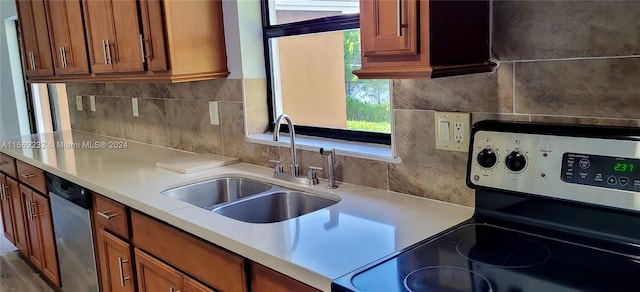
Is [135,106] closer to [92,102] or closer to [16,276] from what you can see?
[92,102]

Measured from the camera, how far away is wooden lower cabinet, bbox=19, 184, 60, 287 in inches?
109

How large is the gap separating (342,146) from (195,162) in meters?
0.77

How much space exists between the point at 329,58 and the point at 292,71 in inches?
10.4

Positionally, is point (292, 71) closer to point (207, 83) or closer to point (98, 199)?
point (207, 83)

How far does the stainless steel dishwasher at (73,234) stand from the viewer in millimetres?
2305

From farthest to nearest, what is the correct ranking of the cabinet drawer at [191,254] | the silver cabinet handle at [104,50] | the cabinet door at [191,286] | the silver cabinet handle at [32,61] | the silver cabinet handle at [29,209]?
the silver cabinet handle at [32,61] < the silver cabinet handle at [29,209] < the silver cabinet handle at [104,50] < the cabinet door at [191,286] < the cabinet drawer at [191,254]

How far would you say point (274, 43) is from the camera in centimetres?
238

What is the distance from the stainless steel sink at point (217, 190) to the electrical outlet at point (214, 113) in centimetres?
43

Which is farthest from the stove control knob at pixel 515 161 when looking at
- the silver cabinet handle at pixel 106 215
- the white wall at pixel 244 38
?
the silver cabinet handle at pixel 106 215

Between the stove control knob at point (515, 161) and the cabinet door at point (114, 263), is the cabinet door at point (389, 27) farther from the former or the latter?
the cabinet door at point (114, 263)

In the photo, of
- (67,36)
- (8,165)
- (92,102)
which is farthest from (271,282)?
(92,102)

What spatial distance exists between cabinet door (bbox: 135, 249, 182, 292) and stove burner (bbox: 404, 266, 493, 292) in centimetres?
89

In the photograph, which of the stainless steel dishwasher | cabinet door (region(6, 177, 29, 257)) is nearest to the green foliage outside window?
the stainless steel dishwasher

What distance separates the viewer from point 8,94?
567 cm
